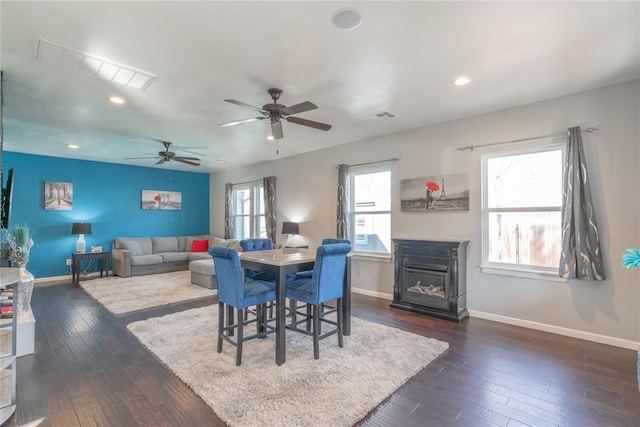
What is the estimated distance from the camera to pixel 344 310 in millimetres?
3328

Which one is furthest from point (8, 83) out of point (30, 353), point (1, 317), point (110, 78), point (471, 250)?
point (471, 250)

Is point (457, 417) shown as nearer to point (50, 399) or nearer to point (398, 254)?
point (398, 254)

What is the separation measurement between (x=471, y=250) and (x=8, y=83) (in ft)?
18.7

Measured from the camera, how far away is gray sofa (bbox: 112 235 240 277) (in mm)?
6660

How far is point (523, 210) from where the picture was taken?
378 centimetres

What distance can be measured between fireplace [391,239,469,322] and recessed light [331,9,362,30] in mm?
2906

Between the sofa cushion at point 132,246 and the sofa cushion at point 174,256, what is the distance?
0.51 metres

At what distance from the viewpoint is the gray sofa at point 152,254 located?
666 centimetres

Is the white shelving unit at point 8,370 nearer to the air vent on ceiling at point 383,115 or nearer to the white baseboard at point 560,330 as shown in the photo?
the air vent on ceiling at point 383,115

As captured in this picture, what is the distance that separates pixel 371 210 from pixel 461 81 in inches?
107

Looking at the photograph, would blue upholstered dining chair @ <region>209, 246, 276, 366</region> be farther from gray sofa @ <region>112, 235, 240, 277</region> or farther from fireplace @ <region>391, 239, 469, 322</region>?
gray sofa @ <region>112, 235, 240, 277</region>

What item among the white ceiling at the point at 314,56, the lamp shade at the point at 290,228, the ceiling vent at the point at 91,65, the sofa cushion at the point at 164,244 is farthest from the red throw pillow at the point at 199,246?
the ceiling vent at the point at 91,65

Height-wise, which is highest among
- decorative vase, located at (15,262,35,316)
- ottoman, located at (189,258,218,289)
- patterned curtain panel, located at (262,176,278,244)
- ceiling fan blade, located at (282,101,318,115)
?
ceiling fan blade, located at (282,101,318,115)

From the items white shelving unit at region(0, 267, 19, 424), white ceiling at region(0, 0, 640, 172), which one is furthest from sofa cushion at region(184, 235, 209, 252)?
white shelving unit at region(0, 267, 19, 424)
